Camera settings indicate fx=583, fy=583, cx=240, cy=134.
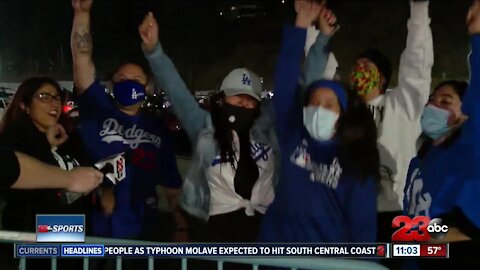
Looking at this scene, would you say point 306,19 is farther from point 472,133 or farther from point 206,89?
point 472,133

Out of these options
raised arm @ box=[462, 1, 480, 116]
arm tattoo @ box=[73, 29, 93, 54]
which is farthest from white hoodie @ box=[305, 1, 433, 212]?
arm tattoo @ box=[73, 29, 93, 54]

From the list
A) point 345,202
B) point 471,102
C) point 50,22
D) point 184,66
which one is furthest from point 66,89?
point 471,102

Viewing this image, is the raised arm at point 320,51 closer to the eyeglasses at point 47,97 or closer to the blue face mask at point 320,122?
the blue face mask at point 320,122

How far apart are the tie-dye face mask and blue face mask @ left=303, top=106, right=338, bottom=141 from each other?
0.45 ft

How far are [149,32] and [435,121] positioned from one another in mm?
1170

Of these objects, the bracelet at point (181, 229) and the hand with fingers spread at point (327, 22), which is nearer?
the hand with fingers spread at point (327, 22)

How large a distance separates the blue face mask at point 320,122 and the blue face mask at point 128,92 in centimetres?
68

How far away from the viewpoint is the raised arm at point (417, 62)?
7.23ft

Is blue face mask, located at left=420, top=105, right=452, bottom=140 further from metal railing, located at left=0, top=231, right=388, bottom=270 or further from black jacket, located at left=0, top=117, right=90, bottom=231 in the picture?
black jacket, located at left=0, top=117, right=90, bottom=231

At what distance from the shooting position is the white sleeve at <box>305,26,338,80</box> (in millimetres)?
2254

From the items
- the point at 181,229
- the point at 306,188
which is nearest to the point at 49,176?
the point at 181,229

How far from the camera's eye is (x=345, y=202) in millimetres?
2299

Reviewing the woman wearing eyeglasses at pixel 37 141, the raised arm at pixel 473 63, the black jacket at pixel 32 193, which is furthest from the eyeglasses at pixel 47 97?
the raised arm at pixel 473 63

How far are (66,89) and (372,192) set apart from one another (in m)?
1.29
